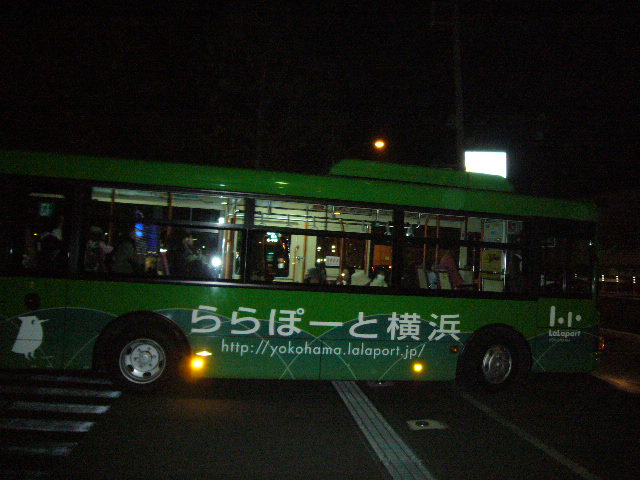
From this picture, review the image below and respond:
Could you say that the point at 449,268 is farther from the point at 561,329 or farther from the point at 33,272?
the point at 33,272

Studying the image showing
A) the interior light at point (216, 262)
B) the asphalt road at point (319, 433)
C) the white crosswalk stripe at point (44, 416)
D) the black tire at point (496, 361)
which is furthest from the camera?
the black tire at point (496, 361)

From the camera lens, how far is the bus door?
6344 mm

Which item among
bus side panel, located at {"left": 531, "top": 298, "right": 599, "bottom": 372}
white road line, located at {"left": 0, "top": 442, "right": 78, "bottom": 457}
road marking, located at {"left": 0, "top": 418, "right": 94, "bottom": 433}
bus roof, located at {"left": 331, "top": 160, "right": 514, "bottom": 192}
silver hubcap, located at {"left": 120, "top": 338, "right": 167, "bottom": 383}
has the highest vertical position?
bus roof, located at {"left": 331, "top": 160, "right": 514, "bottom": 192}

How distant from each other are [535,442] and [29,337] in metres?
6.09

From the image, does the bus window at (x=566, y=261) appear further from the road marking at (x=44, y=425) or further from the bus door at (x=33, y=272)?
the bus door at (x=33, y=272)

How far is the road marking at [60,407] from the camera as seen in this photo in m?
5.90

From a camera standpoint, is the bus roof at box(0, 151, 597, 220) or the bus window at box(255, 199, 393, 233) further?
the bus window at box(255, 199, 393, 233)

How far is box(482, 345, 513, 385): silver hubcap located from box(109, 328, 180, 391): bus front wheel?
4359 mm

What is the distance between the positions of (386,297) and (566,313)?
291cm

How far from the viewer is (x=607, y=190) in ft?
142

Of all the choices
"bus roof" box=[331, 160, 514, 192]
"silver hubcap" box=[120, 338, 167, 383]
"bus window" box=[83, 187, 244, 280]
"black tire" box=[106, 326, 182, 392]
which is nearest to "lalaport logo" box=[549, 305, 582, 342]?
"bus roof" box=[331, 160, 514, 192]

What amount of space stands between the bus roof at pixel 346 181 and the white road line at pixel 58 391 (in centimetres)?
277

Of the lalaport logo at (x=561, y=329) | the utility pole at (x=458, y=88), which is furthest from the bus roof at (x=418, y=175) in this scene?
the utility pole at (x=458, y=88)

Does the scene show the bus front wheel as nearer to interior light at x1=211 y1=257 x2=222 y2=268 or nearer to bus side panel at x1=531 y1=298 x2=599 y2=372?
interior light at x1=211 y1=257 x2=222 y2=268
